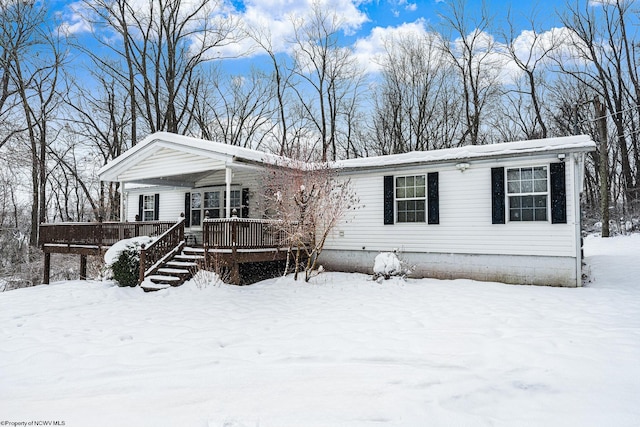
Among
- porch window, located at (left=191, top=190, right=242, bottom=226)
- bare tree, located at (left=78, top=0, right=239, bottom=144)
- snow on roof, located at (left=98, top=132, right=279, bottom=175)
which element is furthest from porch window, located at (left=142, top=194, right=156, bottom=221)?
bare tree, located at (left=78, top=0, right=239, bottom=144)

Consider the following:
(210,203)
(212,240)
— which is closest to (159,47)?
(210,203)

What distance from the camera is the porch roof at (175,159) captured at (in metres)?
10.7

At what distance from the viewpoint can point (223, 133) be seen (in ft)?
87.3

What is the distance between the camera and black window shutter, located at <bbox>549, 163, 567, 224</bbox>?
8.90m

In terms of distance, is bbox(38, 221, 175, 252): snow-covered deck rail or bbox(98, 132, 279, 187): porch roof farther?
bbox(38, 221, 175, 252): snow-covered deck rail

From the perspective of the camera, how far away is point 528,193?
938 cm

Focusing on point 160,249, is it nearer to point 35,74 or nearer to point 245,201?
point 245,201

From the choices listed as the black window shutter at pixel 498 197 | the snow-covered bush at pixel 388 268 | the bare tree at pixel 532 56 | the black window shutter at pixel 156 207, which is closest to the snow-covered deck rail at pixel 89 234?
the black window shutter at pixel 156 207

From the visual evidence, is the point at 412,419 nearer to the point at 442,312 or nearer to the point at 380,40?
the point at 442,312

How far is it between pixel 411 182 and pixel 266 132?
17.8 m

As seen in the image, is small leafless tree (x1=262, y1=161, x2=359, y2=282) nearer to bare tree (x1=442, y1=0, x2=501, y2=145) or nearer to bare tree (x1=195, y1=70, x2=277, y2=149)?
bare tree (x1=442, y1=0, x2=501, y2=145)

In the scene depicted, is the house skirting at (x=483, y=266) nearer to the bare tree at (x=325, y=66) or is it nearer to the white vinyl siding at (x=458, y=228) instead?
the white vinyl siding at (x=458, y=228)

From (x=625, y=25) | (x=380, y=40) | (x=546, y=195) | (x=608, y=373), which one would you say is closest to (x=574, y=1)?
(x=625, y=25)

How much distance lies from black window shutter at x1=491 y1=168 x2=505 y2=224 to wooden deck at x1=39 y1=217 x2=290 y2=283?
5336 millimetres
